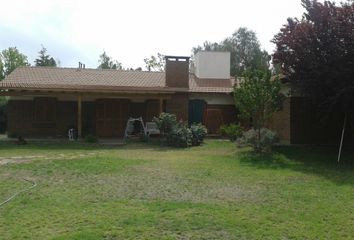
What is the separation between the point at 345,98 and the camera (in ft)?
47.2

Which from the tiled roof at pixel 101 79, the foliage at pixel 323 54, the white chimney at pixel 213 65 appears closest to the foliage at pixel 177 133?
the tiled roof at pixel 101 79

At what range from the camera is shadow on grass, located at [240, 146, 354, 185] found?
12.9 metres

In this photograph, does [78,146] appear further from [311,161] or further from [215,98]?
[215,98]

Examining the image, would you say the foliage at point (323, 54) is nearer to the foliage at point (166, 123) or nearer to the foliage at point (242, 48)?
the foliage at point (166, 123)

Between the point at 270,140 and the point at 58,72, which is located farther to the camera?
the point at 58,72

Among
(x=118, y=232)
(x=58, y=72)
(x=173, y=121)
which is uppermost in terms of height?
(x=58, y=72)

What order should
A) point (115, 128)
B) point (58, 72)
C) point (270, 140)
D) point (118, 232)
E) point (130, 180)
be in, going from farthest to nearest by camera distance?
point (58, 72)
point (115, 128)
point (270, 140)
point (130, 180)
point (118, 232)

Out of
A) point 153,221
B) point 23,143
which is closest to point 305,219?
point 153,221

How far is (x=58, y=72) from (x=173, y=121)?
9.99 m

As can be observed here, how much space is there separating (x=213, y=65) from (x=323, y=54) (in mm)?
14071

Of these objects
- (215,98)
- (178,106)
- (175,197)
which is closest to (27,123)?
(178,106)

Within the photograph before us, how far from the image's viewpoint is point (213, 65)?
2895 cm

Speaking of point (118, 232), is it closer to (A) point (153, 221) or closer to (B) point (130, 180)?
(A) point (153, 221)

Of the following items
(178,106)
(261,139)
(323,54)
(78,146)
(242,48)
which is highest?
(242,48)
